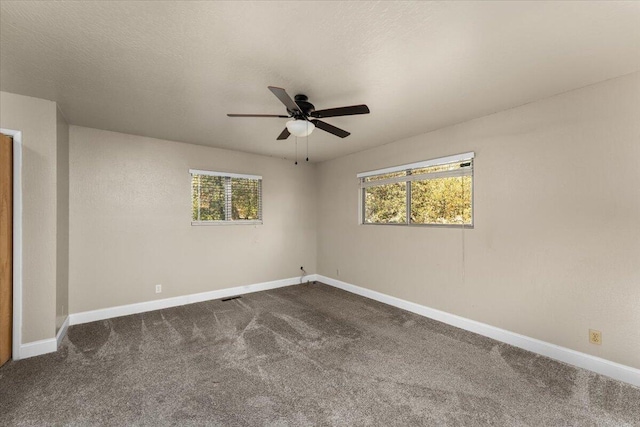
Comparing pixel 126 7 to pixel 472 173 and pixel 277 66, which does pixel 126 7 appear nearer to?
pixel 277 66

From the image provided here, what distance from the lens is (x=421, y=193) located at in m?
3.91

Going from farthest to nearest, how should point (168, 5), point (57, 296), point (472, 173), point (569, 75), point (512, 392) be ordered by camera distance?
point (472, 173)
point (57, 296)
point (569, 75)
point (512, 392)
point (168, 5)

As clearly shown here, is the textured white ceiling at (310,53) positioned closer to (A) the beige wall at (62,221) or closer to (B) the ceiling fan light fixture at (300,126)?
(B) the ceiling fan light fixture at (300,126)

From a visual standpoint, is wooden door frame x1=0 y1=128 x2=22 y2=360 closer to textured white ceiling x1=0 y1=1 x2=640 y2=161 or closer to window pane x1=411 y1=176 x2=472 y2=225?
textured white ceiling x1=0 y1=1 x2=640 y2=161

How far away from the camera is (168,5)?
154 cm

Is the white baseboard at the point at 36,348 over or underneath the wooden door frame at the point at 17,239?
underneath

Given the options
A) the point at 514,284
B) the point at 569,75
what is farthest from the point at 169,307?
the point at 569,75

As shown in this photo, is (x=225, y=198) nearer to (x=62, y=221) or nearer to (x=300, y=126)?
(x=62, y=221)

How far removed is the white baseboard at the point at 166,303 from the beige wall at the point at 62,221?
22 centimetres

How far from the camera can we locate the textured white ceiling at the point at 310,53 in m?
1.60

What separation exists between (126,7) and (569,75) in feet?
10.5

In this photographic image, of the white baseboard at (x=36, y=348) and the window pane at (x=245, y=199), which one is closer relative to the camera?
the white baseboard at (x=36, y=348)

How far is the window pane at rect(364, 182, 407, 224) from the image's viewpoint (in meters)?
4.20

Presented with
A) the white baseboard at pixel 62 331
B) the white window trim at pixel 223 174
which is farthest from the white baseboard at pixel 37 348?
the white window trim at pixel 223 174
